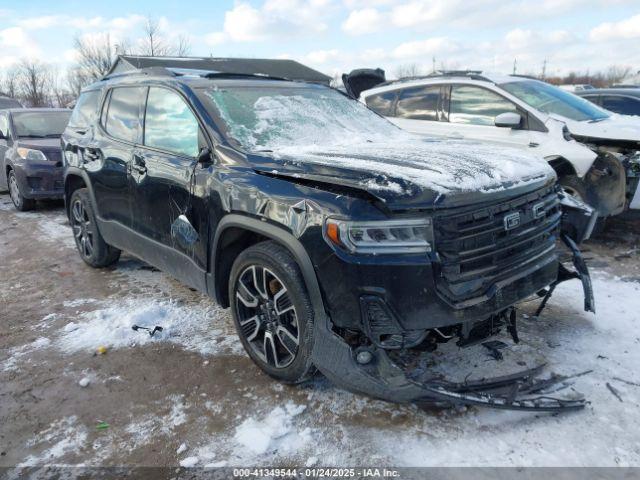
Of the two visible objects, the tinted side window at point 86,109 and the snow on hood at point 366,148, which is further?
the tinted side window at point 86,109

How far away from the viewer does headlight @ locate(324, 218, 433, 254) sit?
2.43m

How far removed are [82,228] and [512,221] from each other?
14.4 ft

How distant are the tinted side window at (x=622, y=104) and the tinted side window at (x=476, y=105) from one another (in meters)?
5.38

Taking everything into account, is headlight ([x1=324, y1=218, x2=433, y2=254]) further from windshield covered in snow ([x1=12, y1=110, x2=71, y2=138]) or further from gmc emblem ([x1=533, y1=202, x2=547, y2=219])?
windshield covered in snow ([x1=12, y1=110, x2=71, y2=138])

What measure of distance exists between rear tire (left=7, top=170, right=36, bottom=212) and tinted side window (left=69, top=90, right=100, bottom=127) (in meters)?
3.70

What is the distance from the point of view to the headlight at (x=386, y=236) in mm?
2432

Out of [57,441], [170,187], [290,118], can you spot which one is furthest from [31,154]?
[57,441]

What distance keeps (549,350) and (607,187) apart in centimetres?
306

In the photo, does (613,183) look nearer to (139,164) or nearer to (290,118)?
(290,118)

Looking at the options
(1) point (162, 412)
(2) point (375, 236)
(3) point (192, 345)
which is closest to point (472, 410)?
(2) point (375, 236)

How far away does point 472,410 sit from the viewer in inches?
109

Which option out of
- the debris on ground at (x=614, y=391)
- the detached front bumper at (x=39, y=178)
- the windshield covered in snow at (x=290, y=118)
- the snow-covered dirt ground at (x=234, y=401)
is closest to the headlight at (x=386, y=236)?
the snow-covered dirt ground at (x=234, y=401)

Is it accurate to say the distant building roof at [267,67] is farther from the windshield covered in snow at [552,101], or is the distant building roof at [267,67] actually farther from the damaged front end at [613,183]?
the damaged front end at [613,183]

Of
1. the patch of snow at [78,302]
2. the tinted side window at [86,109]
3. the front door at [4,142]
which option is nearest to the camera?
the patch of snow at [78,302]
